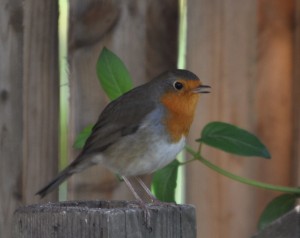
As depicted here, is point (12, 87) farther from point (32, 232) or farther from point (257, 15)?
point (32, 232)

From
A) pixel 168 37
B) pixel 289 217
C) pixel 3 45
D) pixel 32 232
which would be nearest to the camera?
pixel 289 217

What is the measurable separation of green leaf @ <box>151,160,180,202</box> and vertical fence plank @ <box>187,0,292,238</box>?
45cm

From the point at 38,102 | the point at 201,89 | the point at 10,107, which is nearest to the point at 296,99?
the point at 201,89

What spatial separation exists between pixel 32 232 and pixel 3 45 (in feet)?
5.56

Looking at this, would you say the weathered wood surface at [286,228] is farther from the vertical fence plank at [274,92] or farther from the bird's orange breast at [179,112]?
the vertical fence plank at [274,92]

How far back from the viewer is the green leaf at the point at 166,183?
3.44 meters

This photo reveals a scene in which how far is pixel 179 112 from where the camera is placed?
3.76m

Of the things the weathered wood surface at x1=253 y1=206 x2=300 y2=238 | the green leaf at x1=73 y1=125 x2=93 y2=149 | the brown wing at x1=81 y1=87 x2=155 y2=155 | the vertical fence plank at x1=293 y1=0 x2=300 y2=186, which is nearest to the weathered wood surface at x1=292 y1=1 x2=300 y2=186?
the vertical fence plank at x1=293 y1=0 x2=300 y2=186

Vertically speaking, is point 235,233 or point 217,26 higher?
point 217,26

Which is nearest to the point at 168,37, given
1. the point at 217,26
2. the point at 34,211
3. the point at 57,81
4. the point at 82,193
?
the point at 217,26

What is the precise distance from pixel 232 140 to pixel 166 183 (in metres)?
0.35

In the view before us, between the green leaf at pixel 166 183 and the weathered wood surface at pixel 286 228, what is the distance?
4.56 feet

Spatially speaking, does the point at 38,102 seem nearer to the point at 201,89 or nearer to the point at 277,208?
the point at 201,89

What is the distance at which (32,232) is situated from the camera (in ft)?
7.32
